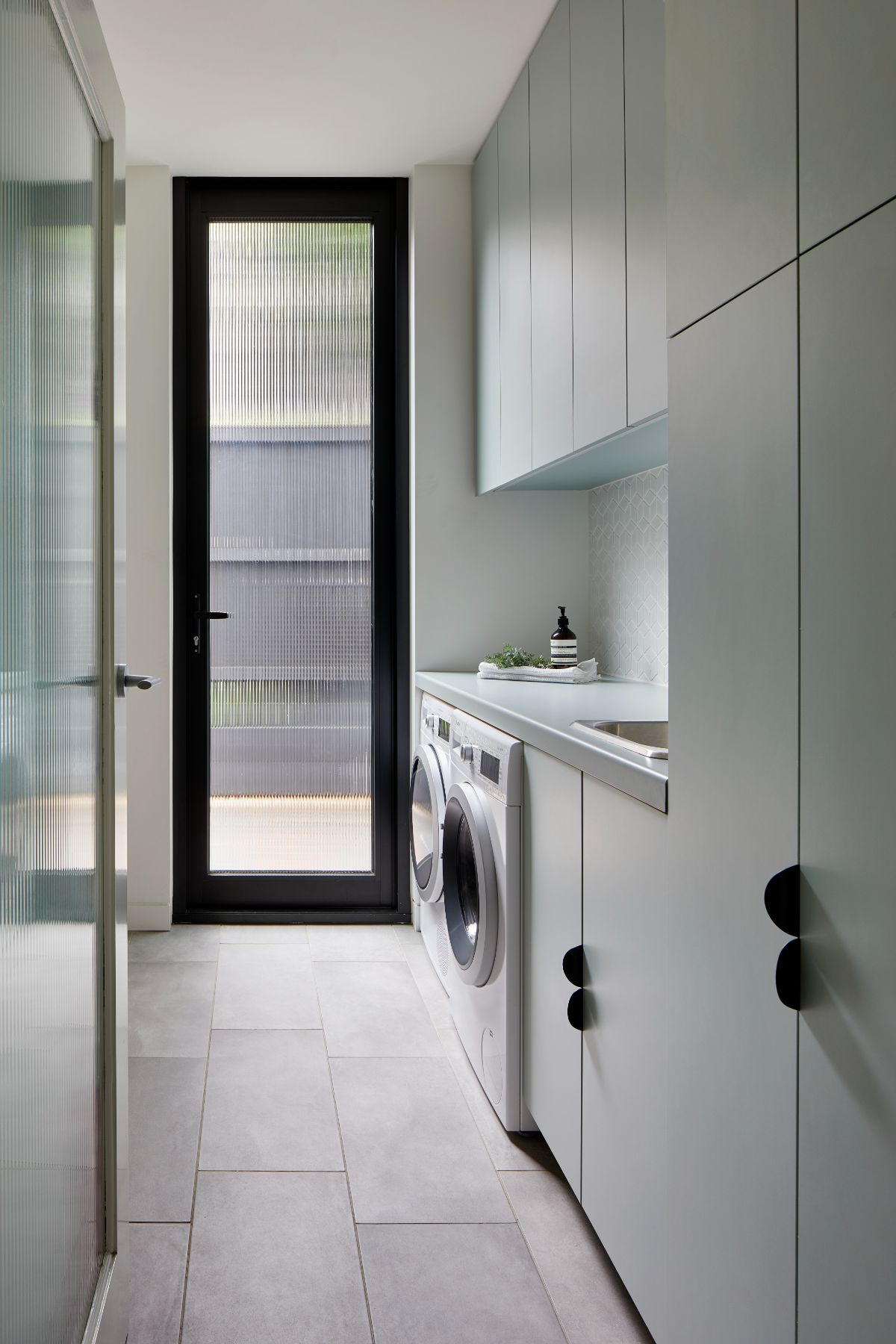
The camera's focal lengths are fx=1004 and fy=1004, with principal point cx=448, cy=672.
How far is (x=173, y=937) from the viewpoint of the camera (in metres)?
3.47

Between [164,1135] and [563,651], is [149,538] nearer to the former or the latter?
[563,651]

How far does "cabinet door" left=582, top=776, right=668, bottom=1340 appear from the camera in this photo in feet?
4.39

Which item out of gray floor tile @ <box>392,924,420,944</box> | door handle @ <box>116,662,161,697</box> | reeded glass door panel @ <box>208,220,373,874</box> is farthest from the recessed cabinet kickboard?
gray floor tile @ <box>392,924,420,944</box>

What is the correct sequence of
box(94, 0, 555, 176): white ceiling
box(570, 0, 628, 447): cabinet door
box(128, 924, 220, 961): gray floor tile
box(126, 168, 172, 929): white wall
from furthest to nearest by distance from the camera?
box(126, 168, 172, 929): white wall, box(128, 924, 220, 961): gray floor tile, box(94, 0, 555, 176): white ceiling, box(570, 0, 628, 447): cabinet door

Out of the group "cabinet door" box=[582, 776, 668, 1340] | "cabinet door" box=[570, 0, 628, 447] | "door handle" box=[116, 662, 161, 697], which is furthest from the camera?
"cabinet door" box=[570, 0, 628, 447]

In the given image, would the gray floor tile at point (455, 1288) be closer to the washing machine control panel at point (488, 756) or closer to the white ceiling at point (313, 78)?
the washing machine control panel at point (488, 756)

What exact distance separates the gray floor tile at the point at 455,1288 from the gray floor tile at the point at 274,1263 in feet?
0.13

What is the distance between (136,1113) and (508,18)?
2.74 m

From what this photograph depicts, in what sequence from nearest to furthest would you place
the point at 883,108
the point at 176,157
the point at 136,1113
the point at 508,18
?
the point at 883,108 → the point at 136,1113 → the point at 508,18 → the point at 176,157

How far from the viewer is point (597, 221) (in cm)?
206

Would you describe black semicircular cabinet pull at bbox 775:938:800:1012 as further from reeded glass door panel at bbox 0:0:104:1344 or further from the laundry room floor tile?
the laundry room floor tile

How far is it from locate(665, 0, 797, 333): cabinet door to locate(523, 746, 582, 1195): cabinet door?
85cm

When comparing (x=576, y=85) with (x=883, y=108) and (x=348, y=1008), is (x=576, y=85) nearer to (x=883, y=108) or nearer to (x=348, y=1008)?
(x=883, y=108)

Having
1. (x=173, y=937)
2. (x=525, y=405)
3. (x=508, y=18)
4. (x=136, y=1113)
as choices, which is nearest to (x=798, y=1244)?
(x=136, y=1113)
